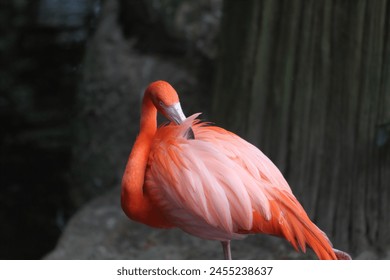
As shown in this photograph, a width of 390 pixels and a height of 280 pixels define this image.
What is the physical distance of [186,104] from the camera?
457 cm

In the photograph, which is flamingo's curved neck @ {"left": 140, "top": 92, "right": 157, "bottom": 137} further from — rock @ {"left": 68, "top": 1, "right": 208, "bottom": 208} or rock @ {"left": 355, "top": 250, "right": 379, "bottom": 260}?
rock @ {"left": 68, "top": 1, "right": 208, "bottom": 208}

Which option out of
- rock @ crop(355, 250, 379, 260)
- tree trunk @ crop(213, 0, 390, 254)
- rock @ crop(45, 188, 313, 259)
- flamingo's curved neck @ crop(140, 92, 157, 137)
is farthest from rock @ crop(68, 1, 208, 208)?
flamingo's curved neck @ crop(140, 92, 157, 137)

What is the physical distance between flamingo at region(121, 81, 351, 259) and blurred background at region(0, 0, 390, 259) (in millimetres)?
1048

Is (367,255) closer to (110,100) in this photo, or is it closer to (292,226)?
(292,226)

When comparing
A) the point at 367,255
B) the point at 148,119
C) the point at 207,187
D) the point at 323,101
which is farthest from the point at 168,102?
the point at 367,255

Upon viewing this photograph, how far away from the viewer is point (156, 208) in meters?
2.64

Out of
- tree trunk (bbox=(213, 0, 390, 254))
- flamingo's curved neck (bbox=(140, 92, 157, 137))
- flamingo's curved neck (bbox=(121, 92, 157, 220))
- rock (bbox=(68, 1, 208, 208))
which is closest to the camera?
flamingo's curved neck (bbox=(121, 92, 157, 220))

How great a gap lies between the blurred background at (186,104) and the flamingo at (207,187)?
105 centimetres

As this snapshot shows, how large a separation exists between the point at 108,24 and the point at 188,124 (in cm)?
261

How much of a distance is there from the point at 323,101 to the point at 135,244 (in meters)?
1.29

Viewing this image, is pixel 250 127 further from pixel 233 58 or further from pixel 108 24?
pixel 108 24

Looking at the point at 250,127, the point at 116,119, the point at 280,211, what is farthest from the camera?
the point at 116,119

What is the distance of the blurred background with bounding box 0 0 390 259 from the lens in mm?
3496

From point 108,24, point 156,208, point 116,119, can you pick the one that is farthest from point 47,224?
point 156,208
